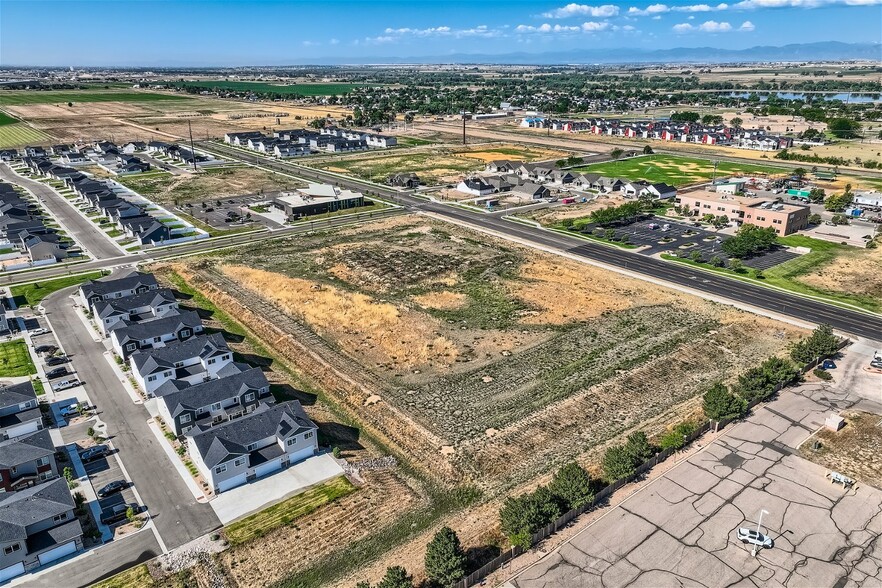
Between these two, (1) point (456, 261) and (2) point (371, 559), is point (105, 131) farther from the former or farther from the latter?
(2) point (371, 559)

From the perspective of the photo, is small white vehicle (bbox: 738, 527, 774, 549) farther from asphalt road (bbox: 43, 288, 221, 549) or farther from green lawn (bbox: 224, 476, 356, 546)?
asphalt road (bbox: 43, 288, 221, 549)

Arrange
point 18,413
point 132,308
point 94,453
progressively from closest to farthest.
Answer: point 94,453 → point 18,413 → point 132,308

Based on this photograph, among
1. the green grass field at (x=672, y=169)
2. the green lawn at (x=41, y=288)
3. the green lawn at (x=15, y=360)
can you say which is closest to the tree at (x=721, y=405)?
the green lawn at (x=15, y=360)

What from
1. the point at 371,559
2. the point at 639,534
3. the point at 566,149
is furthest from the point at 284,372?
the point at 566,149

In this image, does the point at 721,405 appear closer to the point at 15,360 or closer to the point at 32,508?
the point at 32,508

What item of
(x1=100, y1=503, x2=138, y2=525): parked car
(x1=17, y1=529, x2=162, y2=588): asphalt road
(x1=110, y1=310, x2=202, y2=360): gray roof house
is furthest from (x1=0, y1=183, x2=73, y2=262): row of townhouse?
(x1=17, y1=529, x2=162, y2=588): asphalt road

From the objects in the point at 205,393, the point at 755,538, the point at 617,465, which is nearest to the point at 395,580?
the point at 617,465
